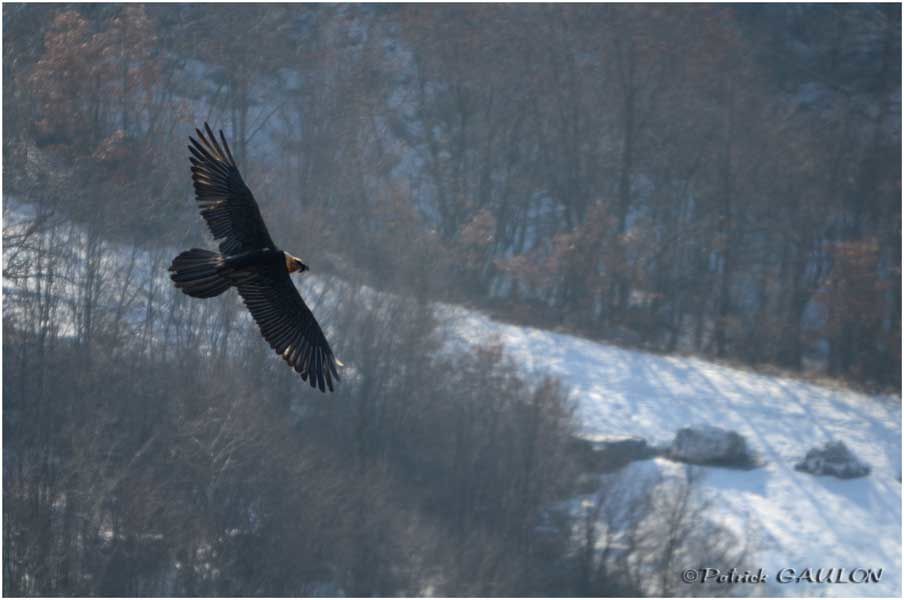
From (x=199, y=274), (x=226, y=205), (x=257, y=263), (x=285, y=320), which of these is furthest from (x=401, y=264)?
(x=199, y=274)

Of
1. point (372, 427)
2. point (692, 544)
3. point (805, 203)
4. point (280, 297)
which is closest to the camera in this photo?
point (280, 297)

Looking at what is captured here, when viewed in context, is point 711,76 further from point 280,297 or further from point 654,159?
point 280,297

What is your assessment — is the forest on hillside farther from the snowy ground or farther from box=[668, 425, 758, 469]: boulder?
box=[668, 425, 758, 469]: boulder

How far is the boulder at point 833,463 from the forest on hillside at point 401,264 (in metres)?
3.39

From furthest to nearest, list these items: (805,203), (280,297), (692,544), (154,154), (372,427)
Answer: (805,203) → (372,427) → (154,154) → (692,544) → (280,297)

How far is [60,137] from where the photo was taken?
2414 centimetres

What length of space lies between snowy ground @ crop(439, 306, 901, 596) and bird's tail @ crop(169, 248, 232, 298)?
1600cm

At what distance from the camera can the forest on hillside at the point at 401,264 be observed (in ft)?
73.8

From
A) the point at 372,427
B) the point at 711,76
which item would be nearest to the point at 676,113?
the point at 711,76

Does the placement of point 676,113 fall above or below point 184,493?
above

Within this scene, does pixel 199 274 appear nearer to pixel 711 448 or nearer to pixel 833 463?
pixel 711 448

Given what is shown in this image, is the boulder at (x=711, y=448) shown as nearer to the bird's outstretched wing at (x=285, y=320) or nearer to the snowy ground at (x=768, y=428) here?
the snowy ground at (x=768, y=428)

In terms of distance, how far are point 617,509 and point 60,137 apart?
12464mm

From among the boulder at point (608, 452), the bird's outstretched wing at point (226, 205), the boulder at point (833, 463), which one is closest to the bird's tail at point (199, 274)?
the bird's outstretched wing at point (226, 205)
